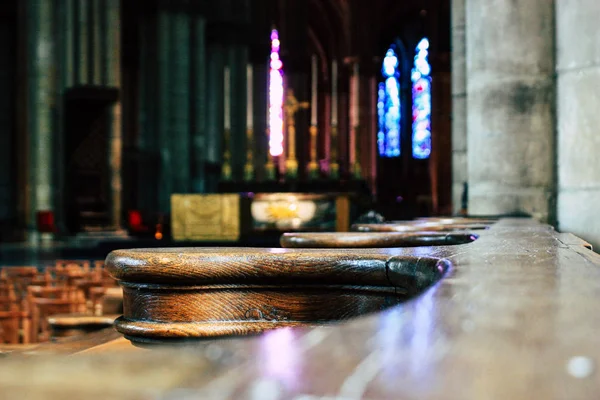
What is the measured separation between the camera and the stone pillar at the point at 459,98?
9594 mm

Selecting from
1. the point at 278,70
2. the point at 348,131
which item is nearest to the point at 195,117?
the point at 278,70

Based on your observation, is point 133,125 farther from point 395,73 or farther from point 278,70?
point 395,73

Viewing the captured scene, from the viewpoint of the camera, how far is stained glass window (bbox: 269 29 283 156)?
24.4m

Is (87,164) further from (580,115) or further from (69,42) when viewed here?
(580,115)

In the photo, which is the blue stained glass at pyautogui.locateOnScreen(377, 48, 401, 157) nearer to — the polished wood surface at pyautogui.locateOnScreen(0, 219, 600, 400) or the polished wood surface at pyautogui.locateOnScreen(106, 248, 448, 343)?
the polished wood surface at pyautogui.locateOnScreen(106, 248, 448, 343)

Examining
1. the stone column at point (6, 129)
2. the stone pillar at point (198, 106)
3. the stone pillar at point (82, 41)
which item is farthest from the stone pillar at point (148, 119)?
the stone pillar at point (82, 41)

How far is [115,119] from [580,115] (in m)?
15.4

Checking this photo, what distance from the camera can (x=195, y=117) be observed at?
21.7 metres

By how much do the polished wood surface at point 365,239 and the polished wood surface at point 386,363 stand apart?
159 centimetres

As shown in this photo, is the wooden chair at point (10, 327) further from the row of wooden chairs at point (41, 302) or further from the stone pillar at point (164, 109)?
the stone pillar at point (164, 109)

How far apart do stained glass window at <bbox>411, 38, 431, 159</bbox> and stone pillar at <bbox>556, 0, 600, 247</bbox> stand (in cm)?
2988

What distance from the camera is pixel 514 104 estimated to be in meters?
5.81

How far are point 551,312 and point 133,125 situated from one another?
23.8 metres

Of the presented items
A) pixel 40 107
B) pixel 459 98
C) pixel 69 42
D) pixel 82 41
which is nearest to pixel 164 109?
pixel 82 41
